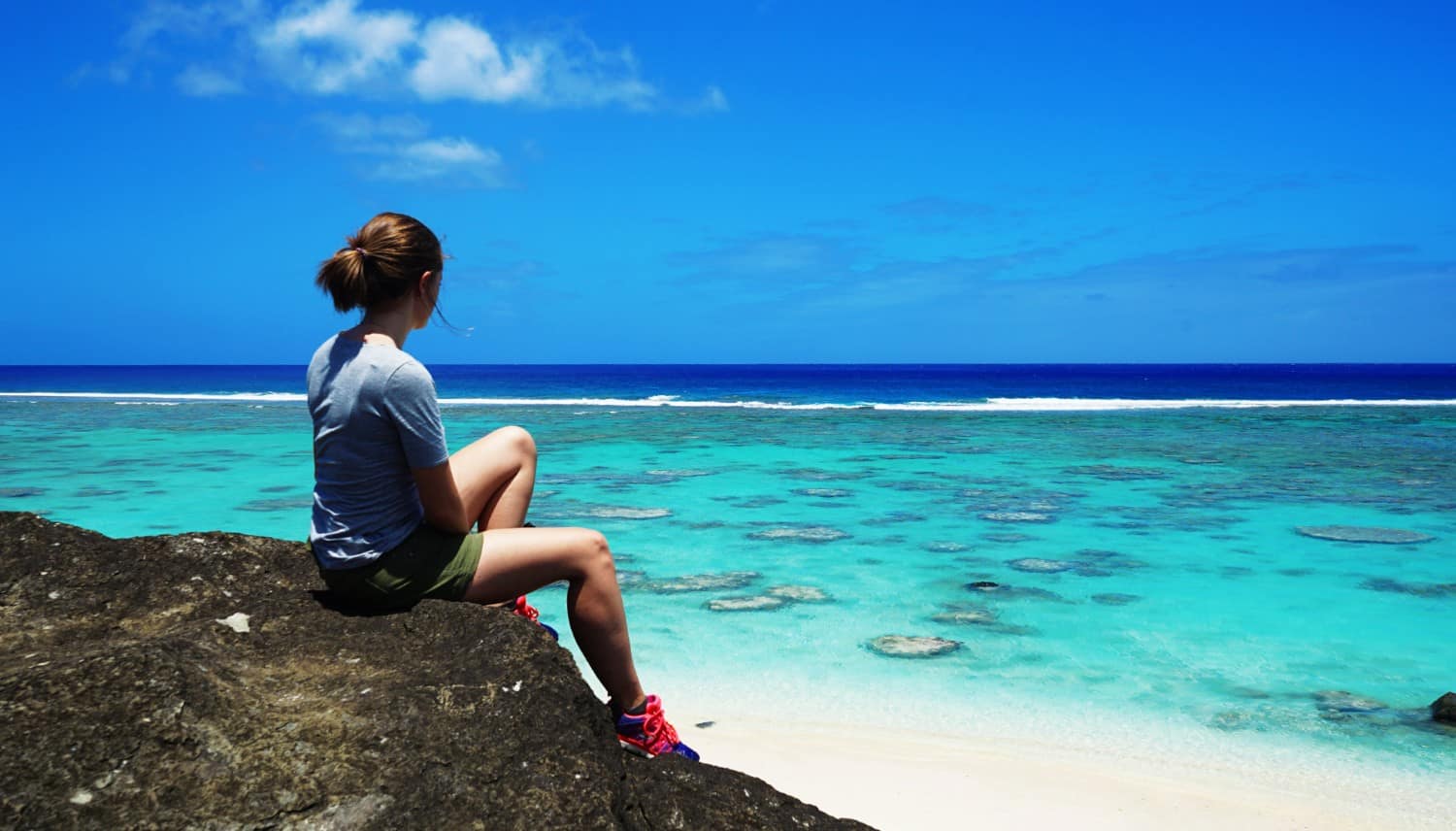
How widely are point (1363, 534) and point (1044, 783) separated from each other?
8182 mm

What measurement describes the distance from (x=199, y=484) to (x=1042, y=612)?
11.8 meters

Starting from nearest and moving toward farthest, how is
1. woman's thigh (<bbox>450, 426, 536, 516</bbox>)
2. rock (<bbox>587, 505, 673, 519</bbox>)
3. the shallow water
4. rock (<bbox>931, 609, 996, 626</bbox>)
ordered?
woman's thigh (<bbox>450, 426, 536, 516</bbox>) < the shallow water < rock (<bbox>931, 609, 996, 626</bbox>) < rock (<bbox>587, 505, 673, 519</bbox>)

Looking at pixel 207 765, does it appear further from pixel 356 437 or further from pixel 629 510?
pixel 629 510

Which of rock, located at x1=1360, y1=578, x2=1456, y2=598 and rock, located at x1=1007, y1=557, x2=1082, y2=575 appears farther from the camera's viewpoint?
rock, located at x1=1007, y1=557, x2=1082, y2=575

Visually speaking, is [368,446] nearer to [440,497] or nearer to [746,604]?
[440,497]

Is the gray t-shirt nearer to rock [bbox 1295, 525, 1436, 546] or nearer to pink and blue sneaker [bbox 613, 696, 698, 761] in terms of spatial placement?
pink and blue sneaker [bbox 613, 696, 698, 761]

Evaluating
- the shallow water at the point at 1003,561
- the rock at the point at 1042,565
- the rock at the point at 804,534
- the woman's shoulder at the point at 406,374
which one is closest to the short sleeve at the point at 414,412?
the woman's shoulder at the point at 406,374

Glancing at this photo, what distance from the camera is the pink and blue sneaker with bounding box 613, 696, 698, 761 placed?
2.78m

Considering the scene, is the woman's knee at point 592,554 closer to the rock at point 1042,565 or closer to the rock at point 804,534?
the rock at point 1042,565

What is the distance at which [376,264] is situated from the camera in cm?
295

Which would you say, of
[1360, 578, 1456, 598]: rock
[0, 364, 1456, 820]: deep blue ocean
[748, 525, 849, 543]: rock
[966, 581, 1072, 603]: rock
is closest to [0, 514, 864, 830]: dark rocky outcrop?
[0, 364, 1456, 820]: deep blue ocean

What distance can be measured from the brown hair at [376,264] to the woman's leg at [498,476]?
58cm

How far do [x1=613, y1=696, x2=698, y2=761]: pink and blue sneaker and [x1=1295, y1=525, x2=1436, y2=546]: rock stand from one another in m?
10.1

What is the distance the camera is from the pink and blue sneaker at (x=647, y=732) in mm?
2783
